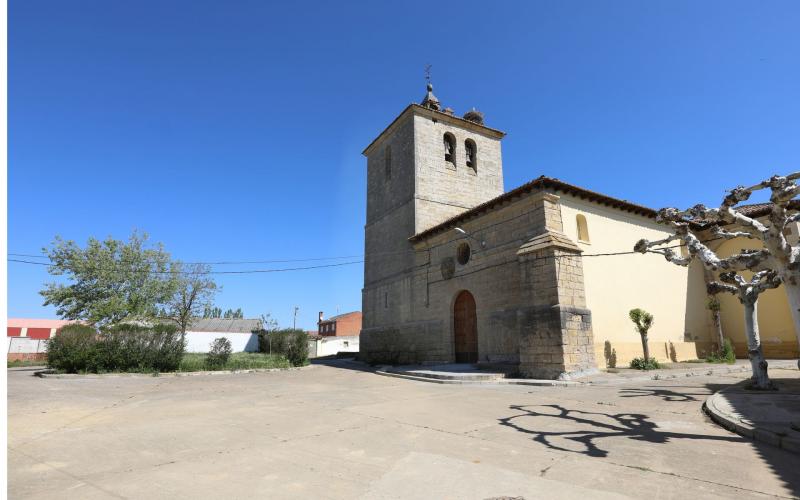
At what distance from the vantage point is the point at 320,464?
3.81 metres

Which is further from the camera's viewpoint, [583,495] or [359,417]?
[359,417]

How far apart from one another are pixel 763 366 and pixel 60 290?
3652 centimetres

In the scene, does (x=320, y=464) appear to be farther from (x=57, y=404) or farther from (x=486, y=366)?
(x=486, y=366)

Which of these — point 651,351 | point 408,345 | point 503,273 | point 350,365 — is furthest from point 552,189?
point 350,365

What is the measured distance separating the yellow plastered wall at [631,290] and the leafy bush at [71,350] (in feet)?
54.8

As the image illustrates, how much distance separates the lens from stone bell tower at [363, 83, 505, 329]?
65.9 ft

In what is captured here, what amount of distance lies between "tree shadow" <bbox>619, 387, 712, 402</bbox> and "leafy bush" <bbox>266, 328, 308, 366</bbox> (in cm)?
1442

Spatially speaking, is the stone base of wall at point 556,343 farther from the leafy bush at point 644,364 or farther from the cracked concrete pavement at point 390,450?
the cracked concrete pavement at point 390,450

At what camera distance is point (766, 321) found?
53.0 feet

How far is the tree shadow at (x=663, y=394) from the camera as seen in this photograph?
296 inches

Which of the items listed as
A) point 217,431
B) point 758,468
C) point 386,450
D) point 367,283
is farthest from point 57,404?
point 367,283

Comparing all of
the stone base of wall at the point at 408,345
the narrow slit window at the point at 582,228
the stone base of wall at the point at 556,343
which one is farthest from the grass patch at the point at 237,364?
the narrow slit window at the point at 582,228

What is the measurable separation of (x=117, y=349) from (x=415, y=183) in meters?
13.8

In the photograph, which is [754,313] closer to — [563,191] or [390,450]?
[563,191]
